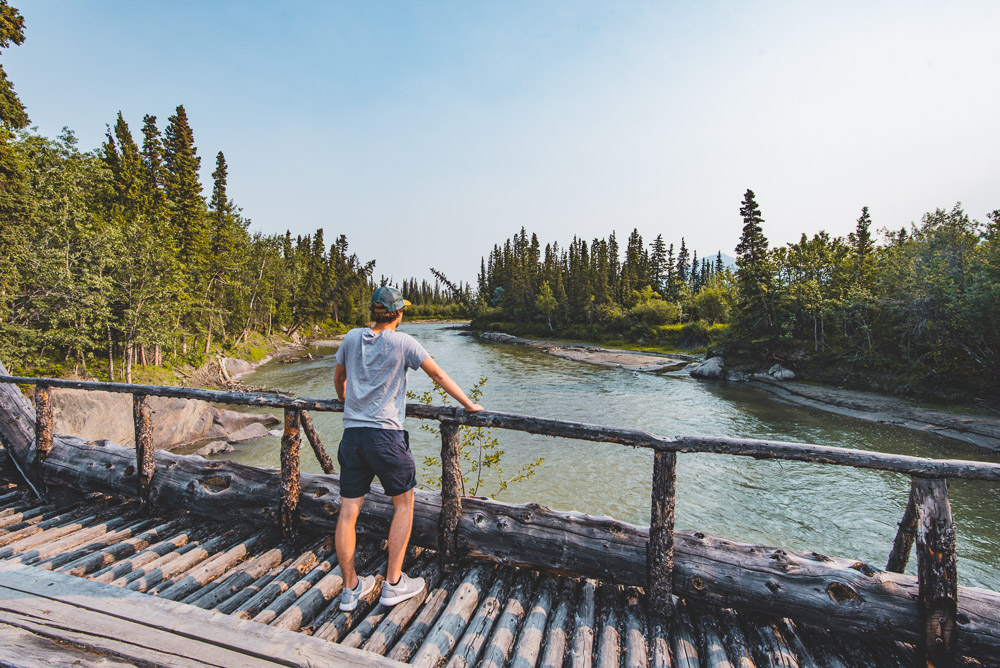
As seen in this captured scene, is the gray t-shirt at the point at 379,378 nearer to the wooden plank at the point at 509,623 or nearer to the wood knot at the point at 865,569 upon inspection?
the wooden plank at the point at 509,623

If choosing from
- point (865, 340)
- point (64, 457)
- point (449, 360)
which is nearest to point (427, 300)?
point (449, 360)

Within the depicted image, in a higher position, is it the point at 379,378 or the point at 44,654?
the point at 379,378

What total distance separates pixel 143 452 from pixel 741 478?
51.3 ft

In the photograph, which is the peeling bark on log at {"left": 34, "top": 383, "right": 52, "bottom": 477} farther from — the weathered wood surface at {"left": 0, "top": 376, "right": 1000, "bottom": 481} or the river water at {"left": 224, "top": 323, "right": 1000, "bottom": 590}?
the river water at {"left": 224, "top": 323, "right": 1000, "bottom": 590}

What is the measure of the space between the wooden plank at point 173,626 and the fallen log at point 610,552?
1.48 metres

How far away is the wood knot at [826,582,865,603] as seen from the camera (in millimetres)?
3016

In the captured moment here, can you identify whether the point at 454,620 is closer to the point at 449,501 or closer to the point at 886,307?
the point at 449,501

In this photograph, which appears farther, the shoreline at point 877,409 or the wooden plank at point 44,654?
the shoreline at point 877,409

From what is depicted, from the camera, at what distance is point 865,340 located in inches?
1163

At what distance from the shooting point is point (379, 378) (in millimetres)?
3434

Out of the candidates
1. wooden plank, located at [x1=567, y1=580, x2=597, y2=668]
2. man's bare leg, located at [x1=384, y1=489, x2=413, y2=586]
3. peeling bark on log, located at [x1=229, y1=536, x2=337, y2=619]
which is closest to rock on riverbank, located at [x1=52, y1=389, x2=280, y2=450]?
peeling bark on log, located at [x1=229, y1=536, x2=337, y2=619]

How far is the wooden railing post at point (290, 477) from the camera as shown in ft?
14.1

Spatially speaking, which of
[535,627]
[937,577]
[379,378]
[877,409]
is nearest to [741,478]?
[937,577]

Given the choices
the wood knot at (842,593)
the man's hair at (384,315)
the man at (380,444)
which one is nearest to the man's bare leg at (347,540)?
the man at (380,444)
